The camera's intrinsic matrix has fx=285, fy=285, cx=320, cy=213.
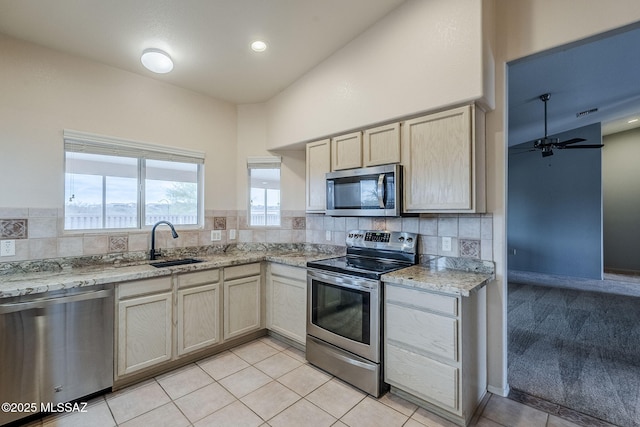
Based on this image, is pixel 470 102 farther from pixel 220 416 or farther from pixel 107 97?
pixel 107 97

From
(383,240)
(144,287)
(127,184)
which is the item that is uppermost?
(127,184)

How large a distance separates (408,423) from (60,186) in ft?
10.6

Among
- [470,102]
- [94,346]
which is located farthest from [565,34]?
[94,346]

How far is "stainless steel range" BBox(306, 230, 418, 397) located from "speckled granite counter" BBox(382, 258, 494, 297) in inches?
5.3

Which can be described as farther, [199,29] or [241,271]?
[241,271]

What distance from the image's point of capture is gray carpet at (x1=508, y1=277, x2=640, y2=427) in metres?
2.06

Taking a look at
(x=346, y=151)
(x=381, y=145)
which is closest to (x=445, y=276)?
(x=381, y=145)

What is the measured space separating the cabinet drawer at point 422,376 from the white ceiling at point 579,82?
2.25m

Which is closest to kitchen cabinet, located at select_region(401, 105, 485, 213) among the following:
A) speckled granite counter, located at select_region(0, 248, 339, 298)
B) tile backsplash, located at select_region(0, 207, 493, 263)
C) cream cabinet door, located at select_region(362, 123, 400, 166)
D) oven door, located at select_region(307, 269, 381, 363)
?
cream cabinet door, located at select_region(362, 123, 400, 166)

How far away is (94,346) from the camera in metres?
2.06

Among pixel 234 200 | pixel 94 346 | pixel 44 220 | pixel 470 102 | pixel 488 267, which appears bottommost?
pixel 94 346

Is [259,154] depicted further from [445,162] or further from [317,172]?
[445,162]

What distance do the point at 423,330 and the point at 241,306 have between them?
1.81 meters

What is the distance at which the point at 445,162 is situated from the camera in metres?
2.12
